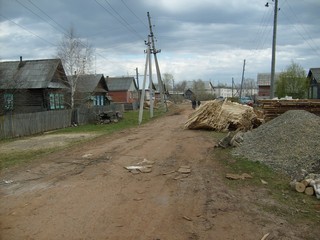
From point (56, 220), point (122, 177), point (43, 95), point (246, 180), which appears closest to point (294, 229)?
point (246, 180)

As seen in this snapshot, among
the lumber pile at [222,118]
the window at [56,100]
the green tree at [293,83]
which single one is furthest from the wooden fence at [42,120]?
the green tree at [293,83]

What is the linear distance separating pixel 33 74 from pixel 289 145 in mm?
28102

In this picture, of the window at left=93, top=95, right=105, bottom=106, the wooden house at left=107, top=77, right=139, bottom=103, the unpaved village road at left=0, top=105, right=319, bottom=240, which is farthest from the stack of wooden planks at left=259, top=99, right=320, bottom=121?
the wooden house at left=107, top=77, right=139, bottom=103

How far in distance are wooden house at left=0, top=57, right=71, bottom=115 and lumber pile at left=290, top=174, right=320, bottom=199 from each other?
28.3 meters

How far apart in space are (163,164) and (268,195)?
3767mm

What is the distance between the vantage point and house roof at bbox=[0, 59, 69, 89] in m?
32.7

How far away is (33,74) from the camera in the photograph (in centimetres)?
3388

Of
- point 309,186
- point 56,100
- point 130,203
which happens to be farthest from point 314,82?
point 130,203

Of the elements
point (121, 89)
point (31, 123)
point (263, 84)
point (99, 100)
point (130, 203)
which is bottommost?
point (31, 123)

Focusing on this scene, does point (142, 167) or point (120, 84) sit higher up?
point (120, 84)

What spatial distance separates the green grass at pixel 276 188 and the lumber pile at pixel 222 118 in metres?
8.31

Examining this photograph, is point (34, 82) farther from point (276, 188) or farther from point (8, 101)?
point (276, 188)

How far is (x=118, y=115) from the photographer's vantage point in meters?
32.2

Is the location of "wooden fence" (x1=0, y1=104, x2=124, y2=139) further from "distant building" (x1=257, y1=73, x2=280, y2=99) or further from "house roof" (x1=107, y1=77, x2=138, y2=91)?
"distant building" (x1=257, y1=73, x2=280, y2=99)
